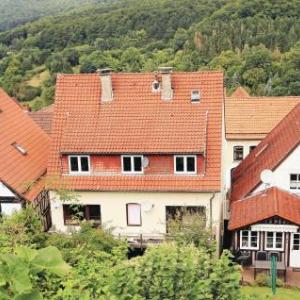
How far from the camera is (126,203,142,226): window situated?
26891 millimetres

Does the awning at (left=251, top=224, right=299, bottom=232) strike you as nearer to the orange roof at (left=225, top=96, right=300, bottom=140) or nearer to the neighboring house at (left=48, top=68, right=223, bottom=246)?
the neighboring house at (left=48, top=68, right=223, bottom=246)

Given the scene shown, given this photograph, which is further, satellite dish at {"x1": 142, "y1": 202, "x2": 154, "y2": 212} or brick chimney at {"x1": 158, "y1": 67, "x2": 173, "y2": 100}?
brick chimney at {"x1": 158, "y1": 67, "x2": 173, "y2": 100}

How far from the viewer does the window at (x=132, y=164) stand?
26.7 meters

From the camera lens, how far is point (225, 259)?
10.5 meters

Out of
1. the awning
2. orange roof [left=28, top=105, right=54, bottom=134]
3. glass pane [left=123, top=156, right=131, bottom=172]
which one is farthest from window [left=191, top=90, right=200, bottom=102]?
orange roof [left=28, top=105, right=54, bottom=134]

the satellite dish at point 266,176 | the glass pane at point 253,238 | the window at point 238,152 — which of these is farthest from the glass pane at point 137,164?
the window at point 238,152

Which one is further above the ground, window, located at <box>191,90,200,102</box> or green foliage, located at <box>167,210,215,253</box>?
window, located at <box>191,90,200,102</box>

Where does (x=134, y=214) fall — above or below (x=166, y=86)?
below

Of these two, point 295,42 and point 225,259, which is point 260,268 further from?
point 295,42

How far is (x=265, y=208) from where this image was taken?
84.9ft

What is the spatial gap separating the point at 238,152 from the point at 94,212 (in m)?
16.7

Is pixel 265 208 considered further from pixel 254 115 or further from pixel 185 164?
pixel 254 115

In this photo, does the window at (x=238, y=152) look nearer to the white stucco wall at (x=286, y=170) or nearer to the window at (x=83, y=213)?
the white stucco wall at (x=286, y=170)

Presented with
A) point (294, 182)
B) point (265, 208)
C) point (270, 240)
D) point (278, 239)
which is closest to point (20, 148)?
point (265, 208)
